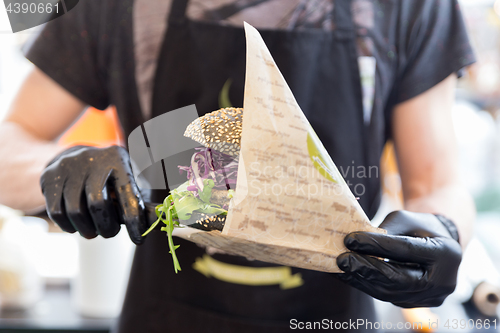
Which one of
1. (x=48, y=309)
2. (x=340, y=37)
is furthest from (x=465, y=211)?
(x=48, y=309)

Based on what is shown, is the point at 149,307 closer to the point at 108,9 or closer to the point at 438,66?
the point at 108,9

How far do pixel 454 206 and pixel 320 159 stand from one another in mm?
447

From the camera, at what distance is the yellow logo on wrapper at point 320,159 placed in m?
0.41

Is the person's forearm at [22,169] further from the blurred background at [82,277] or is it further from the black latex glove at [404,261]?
the black latex glove at [404,261]

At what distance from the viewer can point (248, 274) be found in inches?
28.2

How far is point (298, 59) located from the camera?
62cm

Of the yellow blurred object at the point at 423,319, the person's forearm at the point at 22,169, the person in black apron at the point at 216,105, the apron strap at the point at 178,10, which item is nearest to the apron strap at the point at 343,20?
the person in black apron at the point at 216,105

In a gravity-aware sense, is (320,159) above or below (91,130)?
above

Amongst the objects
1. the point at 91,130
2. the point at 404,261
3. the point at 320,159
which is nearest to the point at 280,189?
the point at 320,159

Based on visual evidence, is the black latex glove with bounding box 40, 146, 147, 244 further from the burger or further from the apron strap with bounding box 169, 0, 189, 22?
the apron strap with bounding box 169, 0, 189, 22

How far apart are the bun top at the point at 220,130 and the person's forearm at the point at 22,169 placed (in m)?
0.37

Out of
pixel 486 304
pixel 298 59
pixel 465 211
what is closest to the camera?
pixel 298 59

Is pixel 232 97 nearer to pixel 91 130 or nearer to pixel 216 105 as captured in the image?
pixel 216 105

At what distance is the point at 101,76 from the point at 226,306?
0.53 metres
